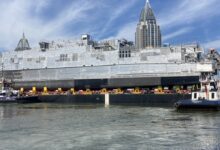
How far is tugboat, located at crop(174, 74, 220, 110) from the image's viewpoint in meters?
52.8

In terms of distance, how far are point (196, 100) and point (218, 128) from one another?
20000 mm

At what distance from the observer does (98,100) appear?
7931 cm

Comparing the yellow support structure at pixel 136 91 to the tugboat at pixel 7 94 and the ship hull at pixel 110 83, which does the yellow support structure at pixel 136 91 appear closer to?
the ship hull at pixel 110 83

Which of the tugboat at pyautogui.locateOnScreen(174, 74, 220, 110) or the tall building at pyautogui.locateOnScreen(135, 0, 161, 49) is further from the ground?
the tall building at pyautogui.locateOnScreen(135, 0, 161, 49)

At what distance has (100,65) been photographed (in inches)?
3450

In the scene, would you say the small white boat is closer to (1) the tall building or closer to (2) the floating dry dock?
(2) the floating dry dock

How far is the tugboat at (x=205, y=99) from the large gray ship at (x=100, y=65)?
1739 centimetres

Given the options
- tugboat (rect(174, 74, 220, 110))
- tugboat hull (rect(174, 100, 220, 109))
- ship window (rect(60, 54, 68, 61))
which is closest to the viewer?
tugboat hull (rect(174, 100, 220, 109))

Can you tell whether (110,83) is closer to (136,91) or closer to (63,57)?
(136,91)

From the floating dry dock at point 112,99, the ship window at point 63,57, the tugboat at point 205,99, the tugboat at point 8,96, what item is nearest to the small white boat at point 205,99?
the tugboat at point 205,99

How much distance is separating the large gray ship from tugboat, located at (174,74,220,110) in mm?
17393

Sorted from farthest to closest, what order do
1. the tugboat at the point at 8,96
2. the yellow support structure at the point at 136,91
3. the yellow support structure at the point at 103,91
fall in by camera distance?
the tugboat at the point at 8,96 → the yellow support structure at the point at 103,91 → the yellow support structure at the point at 136,91

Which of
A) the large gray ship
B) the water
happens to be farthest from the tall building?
the water

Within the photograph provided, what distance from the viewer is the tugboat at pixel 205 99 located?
173 ft
